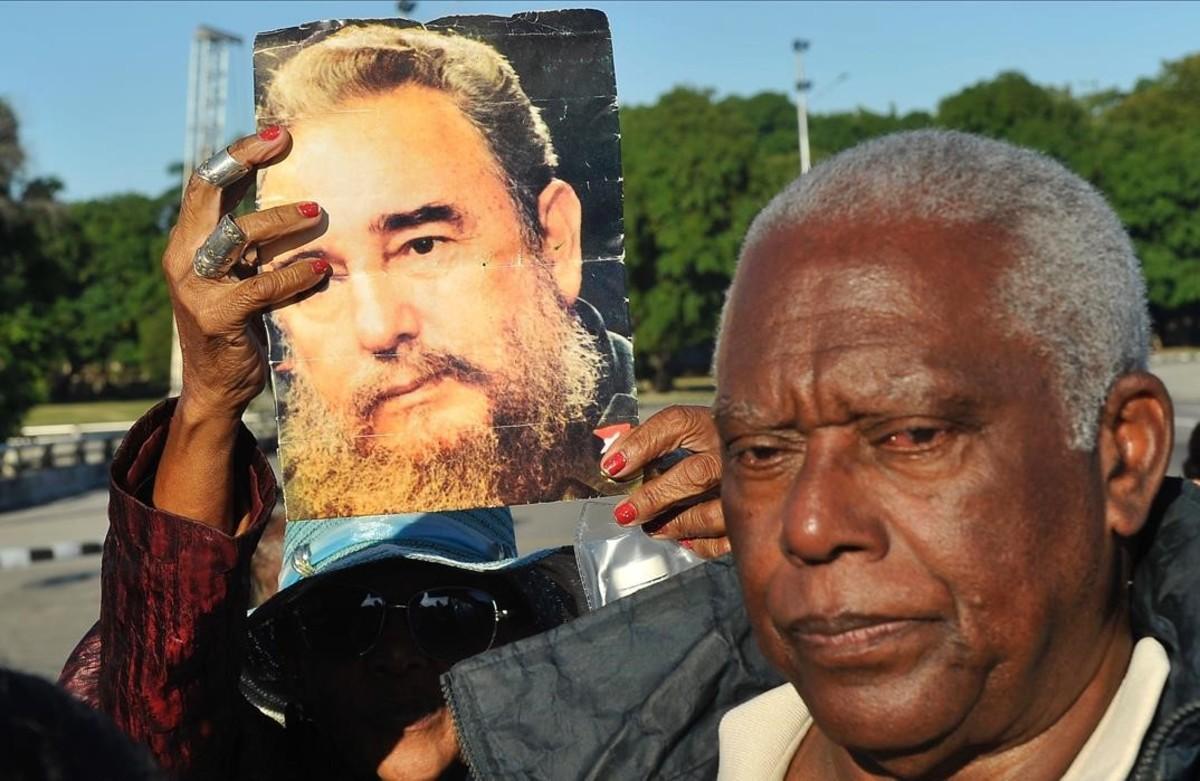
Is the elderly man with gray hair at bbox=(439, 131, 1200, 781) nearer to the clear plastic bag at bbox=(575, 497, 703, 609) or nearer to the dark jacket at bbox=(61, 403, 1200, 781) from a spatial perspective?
the dark jacket at bbox=(61, 403, 1200, 781)

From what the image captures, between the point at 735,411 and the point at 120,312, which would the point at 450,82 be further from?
the point at 120,312

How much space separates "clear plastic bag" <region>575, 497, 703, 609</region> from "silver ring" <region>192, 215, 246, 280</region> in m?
0.79

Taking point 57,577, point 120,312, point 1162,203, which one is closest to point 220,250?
point 57,577

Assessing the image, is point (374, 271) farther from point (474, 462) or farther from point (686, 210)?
point (686, 210)

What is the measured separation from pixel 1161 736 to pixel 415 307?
124 centimetres

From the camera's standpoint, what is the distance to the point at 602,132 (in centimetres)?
257

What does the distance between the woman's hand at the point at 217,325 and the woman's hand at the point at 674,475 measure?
54 centimetres

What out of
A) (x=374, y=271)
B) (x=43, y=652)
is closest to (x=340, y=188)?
(x=374, y=271)

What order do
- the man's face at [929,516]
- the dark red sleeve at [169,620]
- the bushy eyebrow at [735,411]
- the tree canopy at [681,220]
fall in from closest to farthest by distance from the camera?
the man's face at [929,516] < the bushy eyebrow at [735,411] < the dark red sleeve at [169,620] < the tree canopy at [681,220]

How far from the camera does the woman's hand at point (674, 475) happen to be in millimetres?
2539

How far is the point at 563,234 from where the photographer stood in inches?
103

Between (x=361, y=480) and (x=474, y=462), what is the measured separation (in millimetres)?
175

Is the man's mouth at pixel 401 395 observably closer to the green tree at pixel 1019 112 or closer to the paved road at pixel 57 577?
the paved road at pixel 57 577

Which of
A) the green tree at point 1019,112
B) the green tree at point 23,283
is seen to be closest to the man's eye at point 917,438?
the green tree at point 23,283
